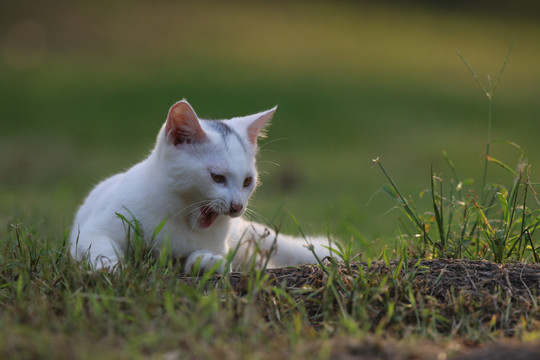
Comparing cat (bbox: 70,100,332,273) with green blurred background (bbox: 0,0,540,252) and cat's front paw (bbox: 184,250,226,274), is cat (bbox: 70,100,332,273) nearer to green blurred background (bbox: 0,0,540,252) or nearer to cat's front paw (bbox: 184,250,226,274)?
cat's front paw (bbox: 184,250,226,274)

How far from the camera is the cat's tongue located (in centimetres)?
321

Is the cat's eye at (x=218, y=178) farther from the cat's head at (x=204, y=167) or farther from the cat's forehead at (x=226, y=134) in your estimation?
the cat's forehead at (x=226, y=134)

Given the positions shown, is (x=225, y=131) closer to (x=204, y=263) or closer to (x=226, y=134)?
(x=226, y=134)

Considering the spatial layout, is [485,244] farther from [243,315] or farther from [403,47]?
[403,47]

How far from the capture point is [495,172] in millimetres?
11016

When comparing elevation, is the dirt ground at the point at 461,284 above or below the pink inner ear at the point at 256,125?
below

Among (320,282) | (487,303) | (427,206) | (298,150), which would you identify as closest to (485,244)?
(487,303)

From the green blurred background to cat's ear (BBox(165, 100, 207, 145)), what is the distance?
147 inches

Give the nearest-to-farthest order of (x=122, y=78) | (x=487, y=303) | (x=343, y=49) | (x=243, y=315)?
(x=243, y=315) → (x=487, y=303) → (x=122, y=78) → (x=343, y=49)

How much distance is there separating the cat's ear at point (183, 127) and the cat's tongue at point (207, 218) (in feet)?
1.24

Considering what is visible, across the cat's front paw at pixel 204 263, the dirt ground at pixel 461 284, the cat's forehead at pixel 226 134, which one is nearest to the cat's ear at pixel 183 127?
the cat's forehead at pixel 226 134

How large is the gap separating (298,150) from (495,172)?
3534 millimetres

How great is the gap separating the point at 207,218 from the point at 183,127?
502mm

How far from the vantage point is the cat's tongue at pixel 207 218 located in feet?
10.5
